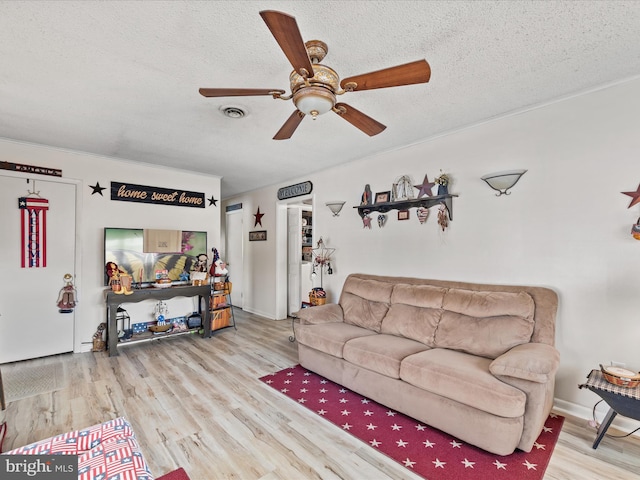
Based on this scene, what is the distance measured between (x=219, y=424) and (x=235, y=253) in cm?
465

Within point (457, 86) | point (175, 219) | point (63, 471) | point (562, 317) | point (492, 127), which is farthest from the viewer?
point (175, 219)

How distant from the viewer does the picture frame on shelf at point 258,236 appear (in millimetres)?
5715

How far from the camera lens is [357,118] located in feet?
6.45

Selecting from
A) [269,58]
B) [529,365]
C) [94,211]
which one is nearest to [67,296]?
[94,211]

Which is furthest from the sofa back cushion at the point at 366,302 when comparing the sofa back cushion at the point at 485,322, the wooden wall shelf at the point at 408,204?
the wooden wall shelf at the point at 408,204

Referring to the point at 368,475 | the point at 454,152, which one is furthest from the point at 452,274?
the point at 368,475

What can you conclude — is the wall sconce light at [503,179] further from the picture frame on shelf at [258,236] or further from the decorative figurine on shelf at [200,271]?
the picture frame on shelf at [258,236]

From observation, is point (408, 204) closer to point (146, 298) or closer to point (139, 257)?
point (146, 298)

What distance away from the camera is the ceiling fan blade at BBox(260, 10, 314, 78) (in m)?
1.16

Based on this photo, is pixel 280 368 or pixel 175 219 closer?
pixel 280 368

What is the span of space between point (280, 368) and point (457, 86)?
3136 millimetres

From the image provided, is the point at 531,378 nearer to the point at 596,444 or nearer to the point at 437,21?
the point at 596,444

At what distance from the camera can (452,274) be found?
3.10 metres

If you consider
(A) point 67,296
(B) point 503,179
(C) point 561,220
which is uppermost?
(B) point 503,179
